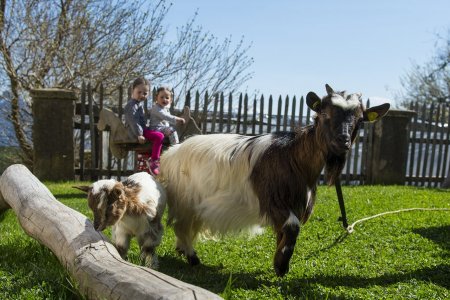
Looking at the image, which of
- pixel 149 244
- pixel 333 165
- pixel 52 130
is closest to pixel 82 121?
pixel 52 130

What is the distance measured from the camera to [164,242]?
5547mm

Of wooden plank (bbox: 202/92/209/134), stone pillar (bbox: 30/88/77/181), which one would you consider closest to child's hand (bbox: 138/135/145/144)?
stone pillar (bbox: 30/88/77/181)

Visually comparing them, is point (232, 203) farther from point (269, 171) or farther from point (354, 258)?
point (354, 258)

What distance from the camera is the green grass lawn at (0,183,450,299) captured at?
12.5 ft

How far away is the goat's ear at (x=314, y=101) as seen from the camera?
404 cm

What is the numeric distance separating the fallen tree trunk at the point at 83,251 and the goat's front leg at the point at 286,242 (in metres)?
1.35

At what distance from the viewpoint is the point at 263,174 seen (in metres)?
4.27

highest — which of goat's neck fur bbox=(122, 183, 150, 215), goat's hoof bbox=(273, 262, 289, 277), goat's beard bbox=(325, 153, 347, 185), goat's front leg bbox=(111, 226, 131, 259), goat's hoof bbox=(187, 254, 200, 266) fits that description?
goat's beard bbox=(325, 153, 347, 185)

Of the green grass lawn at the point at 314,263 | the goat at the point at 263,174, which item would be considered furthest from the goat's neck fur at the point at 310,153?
the green grass lawn at the point at 314,263

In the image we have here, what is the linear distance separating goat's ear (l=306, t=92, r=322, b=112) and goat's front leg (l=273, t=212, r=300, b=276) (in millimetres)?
902

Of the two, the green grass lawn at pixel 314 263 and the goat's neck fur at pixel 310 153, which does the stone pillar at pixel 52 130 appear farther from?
the goat's neck fur at pixel 310 153

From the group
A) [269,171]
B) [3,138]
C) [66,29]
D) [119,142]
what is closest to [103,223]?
[269,171]

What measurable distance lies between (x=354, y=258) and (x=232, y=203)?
1.48 meters

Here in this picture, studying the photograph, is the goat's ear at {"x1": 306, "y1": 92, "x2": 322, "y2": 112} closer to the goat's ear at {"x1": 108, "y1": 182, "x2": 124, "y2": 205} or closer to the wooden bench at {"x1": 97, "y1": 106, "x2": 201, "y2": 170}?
the goat's ear at {"x1": 108, "y1": 182, "x2": 124, "y2": 205}
